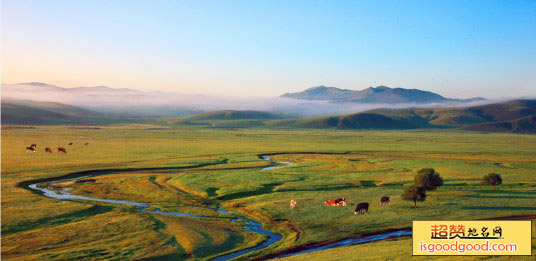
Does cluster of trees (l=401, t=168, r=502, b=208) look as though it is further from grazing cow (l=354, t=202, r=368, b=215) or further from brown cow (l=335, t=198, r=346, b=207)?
brown cow (l=335, t=198, r=346, b=207)

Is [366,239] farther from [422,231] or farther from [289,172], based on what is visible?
[289,172]

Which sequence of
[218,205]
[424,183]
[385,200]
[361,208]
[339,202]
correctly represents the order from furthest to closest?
[424,183], [218,205], [385,200], [339,202], [361,208]

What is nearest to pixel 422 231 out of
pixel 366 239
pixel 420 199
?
A: pixel 366 239

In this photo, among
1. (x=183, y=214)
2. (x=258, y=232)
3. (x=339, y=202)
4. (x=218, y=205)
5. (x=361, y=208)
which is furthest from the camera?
(x=218, y=205)

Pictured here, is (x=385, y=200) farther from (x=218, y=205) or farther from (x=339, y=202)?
(x=218, y=205)

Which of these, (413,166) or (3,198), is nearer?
(3,198)

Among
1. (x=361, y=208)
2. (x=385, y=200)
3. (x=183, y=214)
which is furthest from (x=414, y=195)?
(x=183, y=214)

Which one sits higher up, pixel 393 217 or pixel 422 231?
pixel 422 231

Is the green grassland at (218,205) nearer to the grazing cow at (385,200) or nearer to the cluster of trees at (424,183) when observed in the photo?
the grazing cow at (385,200)
